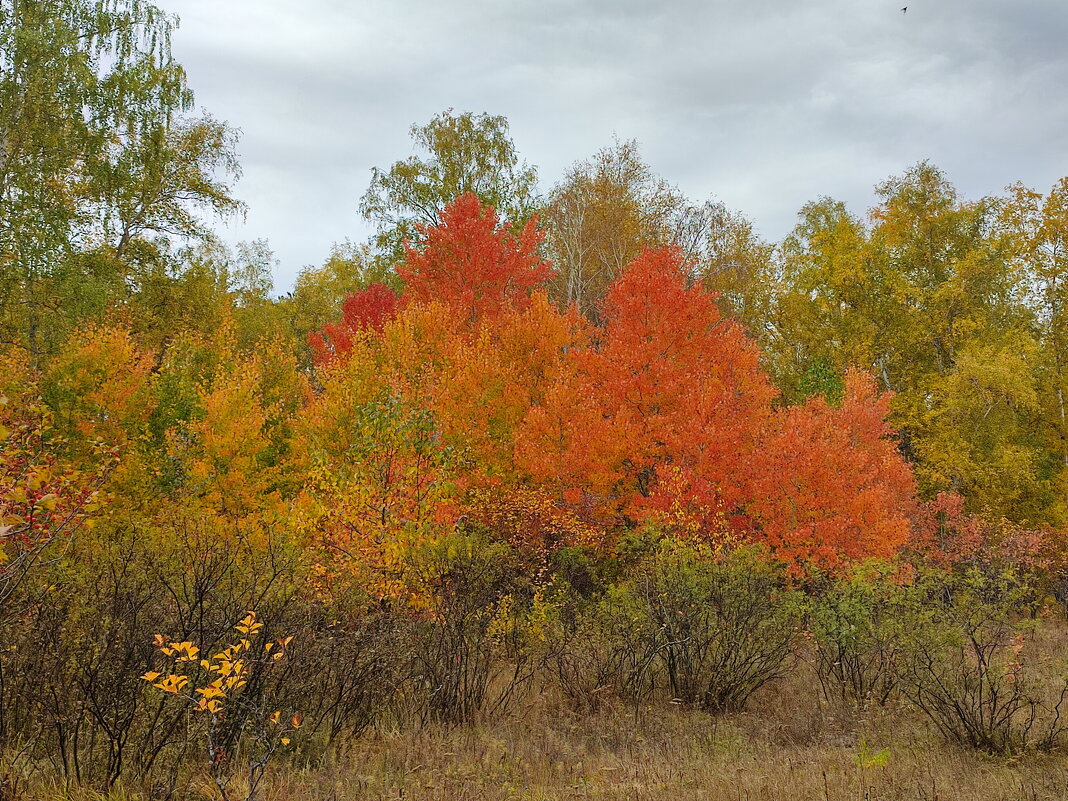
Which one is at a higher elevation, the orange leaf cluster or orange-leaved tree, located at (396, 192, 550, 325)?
orange-leaved tree, located at (396, 192, 550, 325)

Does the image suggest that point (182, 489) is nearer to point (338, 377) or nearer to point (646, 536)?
point (338, 377)

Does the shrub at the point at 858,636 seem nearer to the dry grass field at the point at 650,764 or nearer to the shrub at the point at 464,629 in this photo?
the dry grass field at the point at 650,764

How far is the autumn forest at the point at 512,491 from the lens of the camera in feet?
19.7

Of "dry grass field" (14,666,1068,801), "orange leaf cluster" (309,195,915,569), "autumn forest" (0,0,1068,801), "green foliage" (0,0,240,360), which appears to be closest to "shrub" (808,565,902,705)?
"autumn forest" (0,0,1068,801)

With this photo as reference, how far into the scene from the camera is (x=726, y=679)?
9.60 meters

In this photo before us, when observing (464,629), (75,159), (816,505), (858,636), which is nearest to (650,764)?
(464,629)

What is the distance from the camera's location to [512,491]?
15266mm

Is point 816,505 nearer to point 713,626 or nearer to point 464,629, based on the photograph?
point 713,626

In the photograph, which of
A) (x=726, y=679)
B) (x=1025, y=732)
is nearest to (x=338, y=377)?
(x=726, y=679)

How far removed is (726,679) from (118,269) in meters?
16.7

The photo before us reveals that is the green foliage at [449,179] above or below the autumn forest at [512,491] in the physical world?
above

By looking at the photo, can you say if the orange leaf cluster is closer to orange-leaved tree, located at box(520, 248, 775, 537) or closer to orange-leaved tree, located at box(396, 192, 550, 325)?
orange-leaved tree, located at box(520, 248, 775, 537)

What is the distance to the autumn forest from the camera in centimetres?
600

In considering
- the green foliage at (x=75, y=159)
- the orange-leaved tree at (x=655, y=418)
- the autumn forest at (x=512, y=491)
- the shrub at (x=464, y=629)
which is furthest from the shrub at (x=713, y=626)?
the green foliage at (x=75, y=159)
